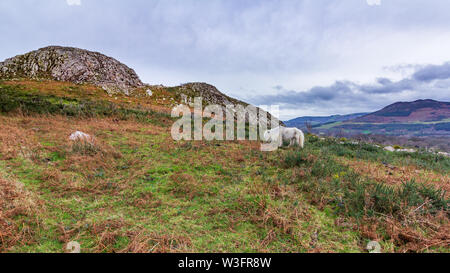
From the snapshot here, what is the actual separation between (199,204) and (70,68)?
57566 millimetres

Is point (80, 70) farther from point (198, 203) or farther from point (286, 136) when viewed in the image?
point (198, 203)

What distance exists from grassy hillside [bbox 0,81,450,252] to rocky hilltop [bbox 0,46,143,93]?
1603 inches

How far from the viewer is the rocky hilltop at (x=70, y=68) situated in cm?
4228

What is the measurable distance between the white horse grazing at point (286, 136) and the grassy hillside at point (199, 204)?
3.64 m

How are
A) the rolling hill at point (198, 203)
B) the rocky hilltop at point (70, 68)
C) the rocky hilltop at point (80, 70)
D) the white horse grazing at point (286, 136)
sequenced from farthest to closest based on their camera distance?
the rocky hilltop at point (70, 68)
the rocky hilltop at point (80, 70)
the white horse grazing at point (286, 136)
the rolling hill at point (198, 203)

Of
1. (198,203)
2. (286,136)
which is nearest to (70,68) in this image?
(286,136)

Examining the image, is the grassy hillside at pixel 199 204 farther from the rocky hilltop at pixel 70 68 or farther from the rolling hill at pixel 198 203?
the rocky hilltop at pixel 70 68

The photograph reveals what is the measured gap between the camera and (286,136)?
37.2ft

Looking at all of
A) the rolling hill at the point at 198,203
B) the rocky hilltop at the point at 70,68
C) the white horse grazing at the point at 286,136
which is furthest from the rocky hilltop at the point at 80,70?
the rolling hill at the point at 198,203

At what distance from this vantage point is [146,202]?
450cm

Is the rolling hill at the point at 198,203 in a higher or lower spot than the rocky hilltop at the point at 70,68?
lower

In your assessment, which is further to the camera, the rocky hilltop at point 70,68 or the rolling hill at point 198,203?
the rocky hilltop at point 70,68

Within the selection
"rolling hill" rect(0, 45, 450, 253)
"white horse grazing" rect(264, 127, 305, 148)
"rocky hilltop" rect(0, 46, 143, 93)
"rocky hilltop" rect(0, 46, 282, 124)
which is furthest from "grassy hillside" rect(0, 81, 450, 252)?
"rocky hilltop" rect(0, 46, 143, 93)
